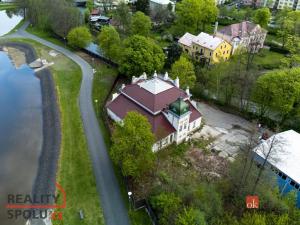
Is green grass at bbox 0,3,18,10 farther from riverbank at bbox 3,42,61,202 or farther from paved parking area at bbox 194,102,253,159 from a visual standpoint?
paved parking area at bbox 194,102,253,159

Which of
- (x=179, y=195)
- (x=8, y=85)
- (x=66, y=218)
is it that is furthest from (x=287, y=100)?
(x=8, y=85)

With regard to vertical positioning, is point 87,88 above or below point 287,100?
below

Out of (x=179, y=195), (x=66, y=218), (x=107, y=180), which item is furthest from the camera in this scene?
(x=107, y=180)

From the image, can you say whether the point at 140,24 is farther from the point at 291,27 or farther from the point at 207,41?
the point at 291,27

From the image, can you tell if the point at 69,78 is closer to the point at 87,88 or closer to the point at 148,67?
the point at 87,88

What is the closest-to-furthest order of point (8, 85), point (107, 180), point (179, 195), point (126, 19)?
point (179, 195)
point (107, 180)
point (8, 85)
point (126, 19)

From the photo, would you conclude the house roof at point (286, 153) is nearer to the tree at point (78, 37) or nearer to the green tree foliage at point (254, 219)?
the green tree foliage at point (254, 219)
